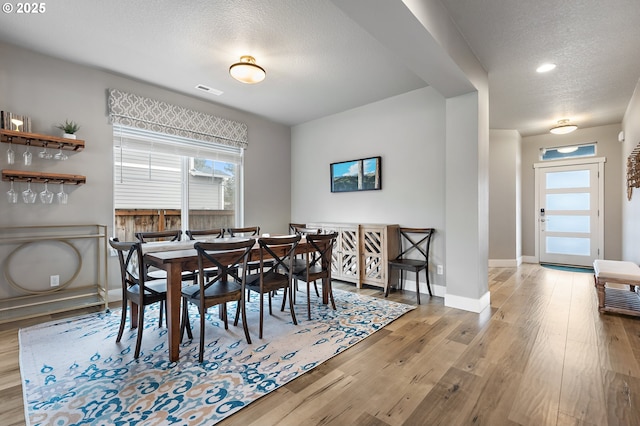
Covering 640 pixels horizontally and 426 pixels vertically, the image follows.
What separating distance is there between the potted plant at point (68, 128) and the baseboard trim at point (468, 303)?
4.39 meters

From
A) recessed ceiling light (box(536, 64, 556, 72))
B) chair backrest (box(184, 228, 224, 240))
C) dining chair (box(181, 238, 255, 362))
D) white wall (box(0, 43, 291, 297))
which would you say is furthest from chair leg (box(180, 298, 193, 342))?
recessed ceiling light (box(536, 64, 556, 72))

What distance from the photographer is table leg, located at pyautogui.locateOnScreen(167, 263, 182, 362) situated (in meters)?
2.10

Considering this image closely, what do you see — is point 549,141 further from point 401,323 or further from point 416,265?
point 401,323

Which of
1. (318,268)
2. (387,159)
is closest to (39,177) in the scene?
(318,268)

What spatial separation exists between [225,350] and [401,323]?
63.1 inches

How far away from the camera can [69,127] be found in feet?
10.1

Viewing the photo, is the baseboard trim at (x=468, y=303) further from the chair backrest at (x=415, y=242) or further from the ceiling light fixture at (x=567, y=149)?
the ceiling light fixture at (x=567, y=149)

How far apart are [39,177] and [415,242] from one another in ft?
13.9

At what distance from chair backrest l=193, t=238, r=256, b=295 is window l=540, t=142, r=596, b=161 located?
21.0ft

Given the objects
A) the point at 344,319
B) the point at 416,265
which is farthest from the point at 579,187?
the point at 344,319

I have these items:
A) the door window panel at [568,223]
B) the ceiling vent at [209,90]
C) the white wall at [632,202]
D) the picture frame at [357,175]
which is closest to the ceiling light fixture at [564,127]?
the white wall at [632,202]

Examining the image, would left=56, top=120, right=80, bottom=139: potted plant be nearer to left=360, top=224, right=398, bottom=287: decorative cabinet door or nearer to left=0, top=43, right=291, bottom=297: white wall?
left=0, top=43, right=291, bottom=297: white wall

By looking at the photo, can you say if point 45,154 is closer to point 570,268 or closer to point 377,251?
point 377,251

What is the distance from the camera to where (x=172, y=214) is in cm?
414
